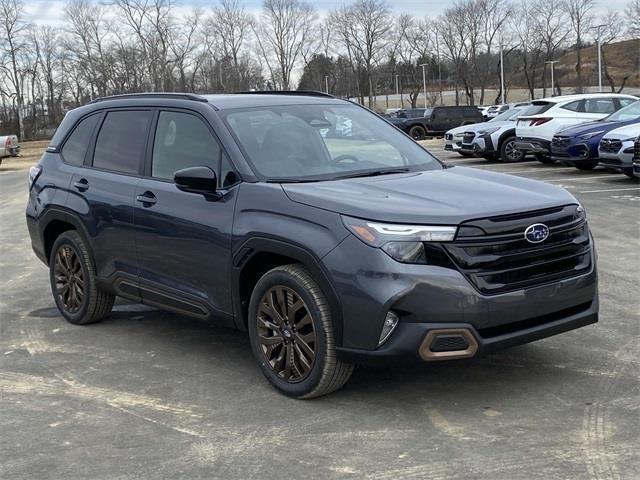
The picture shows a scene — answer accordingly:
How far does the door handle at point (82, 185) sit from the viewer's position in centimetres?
590

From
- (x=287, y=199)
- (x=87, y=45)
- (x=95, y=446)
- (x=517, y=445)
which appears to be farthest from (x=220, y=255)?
(x=87, y=45)

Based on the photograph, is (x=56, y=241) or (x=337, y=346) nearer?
(x=337, y=346)

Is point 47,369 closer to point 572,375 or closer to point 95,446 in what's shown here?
point 95,446

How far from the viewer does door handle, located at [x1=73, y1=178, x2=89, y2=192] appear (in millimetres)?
5898

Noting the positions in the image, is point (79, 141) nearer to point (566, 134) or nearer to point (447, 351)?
point (447, 351)

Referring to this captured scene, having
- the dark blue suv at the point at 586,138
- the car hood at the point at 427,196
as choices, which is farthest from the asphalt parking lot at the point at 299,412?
the dark blue suv at the point at 586,138

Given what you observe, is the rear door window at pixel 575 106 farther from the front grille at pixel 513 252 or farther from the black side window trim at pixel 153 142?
the front grille at pixel 513 252

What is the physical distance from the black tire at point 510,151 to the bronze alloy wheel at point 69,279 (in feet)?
52.5

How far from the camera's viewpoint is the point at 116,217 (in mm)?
5512

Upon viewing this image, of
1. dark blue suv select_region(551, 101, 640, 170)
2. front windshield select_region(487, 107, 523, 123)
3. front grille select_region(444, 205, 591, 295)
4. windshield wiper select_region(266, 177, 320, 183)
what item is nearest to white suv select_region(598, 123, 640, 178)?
dark blue suv select_region(551, 101, 640, 170)

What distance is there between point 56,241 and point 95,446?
2.90 m

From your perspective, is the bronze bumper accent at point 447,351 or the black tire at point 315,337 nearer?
the bronze bumper accent at point 447,351

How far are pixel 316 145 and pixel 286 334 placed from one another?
53.5 inches

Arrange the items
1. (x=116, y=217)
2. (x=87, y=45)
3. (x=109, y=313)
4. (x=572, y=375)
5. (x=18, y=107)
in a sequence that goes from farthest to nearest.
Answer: (x=87, y=45), (x=18, y=107), (x=109, y=313), (x=116, y=217), (x=572, y=375)
